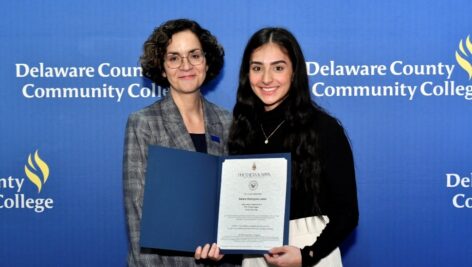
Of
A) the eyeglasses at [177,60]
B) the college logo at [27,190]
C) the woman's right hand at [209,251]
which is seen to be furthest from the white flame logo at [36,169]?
the woman's right hand at [209,251]

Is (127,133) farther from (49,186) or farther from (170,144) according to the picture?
(49,186)

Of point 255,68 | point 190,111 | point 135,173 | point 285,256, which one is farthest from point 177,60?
point 285,256

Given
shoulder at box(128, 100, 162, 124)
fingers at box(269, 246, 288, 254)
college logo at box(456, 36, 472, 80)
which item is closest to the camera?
fingers at box(269, 246, 288, 254)

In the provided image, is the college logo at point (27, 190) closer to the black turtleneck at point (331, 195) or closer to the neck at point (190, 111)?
the neck at point (190, 111)

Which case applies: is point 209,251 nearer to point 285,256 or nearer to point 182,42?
point 285,256

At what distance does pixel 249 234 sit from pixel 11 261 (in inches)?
57.3

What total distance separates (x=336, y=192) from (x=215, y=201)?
1.23ft

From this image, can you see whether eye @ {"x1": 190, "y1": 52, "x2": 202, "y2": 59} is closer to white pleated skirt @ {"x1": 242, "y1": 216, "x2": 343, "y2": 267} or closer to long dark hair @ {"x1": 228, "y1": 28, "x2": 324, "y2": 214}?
long dark hair @ {"x1": 228, "y1": 28, "x2": 324, "y2": 214}

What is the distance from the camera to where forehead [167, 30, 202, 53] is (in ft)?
6.82

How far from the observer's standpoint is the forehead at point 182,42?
2.08 metres

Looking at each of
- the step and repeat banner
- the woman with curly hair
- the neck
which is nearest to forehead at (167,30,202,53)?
the woman with curly hair

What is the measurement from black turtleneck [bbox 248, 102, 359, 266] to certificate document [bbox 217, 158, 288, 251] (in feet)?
0.29

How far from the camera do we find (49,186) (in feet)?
8.84

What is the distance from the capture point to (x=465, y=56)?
256 centimetres
